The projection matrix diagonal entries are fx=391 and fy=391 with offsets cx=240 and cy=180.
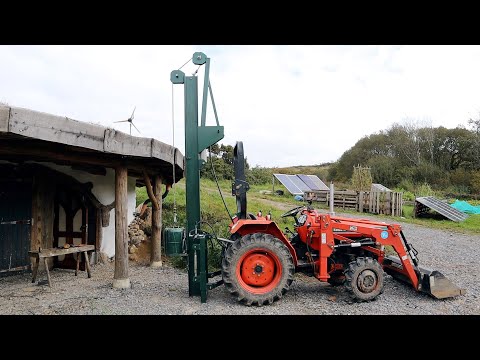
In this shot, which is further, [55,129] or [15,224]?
[15,224]

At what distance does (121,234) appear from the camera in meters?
6.30

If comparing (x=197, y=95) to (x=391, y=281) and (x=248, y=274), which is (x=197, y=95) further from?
(x=391, y=281)

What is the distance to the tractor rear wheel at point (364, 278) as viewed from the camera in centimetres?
526

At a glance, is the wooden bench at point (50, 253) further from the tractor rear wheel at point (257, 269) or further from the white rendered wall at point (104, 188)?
the tractor rear wheel at point (257, 269)

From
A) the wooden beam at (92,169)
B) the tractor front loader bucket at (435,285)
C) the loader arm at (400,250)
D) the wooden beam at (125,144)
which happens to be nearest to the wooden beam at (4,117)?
the wooden beam at (125,144)

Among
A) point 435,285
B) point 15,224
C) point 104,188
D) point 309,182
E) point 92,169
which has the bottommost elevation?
point 435,285

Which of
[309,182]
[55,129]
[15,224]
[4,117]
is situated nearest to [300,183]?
[309,182]

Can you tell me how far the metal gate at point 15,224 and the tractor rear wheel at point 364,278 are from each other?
19.6 feet

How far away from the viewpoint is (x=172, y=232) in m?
6.75

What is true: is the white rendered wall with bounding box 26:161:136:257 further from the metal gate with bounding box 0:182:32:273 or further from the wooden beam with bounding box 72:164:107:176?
the metal gate with bounding box 0:182:32:273

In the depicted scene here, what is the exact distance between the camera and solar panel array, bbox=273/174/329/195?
22.2 m

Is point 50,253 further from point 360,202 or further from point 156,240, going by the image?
point 360,202

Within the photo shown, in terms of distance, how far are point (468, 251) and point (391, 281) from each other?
15.3 feet

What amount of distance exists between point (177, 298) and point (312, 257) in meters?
2.06
